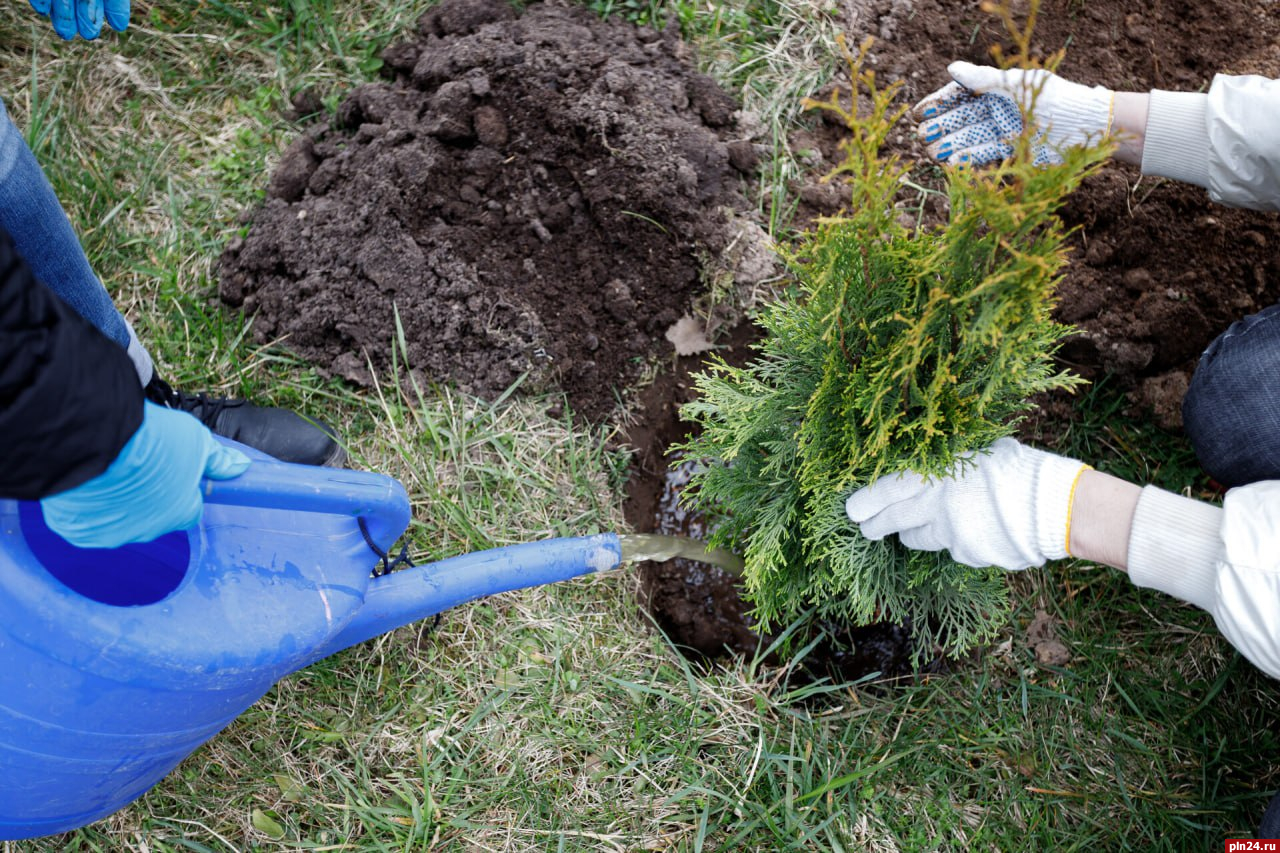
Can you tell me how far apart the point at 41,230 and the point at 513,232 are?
1.25 metres

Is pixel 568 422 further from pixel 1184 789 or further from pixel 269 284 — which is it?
pixel 1184 789

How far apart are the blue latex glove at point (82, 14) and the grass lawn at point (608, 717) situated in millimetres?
734

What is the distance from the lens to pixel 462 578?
1.84m

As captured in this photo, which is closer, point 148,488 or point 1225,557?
point 148,488

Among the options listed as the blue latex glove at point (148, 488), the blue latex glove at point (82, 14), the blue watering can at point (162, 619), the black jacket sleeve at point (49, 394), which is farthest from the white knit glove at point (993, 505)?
the blue latex glove at point (82, 14)

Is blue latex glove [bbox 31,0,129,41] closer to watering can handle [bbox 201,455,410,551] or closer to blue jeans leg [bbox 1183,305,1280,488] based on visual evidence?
watering can handle [bbox 201,455,410,551]

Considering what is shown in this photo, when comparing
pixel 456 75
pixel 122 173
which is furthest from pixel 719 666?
pixel 122 173

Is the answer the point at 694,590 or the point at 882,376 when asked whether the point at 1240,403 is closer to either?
the point at 882,376

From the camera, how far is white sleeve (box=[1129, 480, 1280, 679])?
1.63 m

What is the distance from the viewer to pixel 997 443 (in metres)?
1.89

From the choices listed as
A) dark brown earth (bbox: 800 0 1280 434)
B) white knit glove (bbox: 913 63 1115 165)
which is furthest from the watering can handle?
dark brown earth (bbox: 800 0 1280 434)

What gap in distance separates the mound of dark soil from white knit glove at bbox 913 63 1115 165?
637mm

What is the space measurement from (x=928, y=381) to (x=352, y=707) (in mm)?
1859

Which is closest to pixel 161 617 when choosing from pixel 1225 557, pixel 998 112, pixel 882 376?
pixel 882 376
